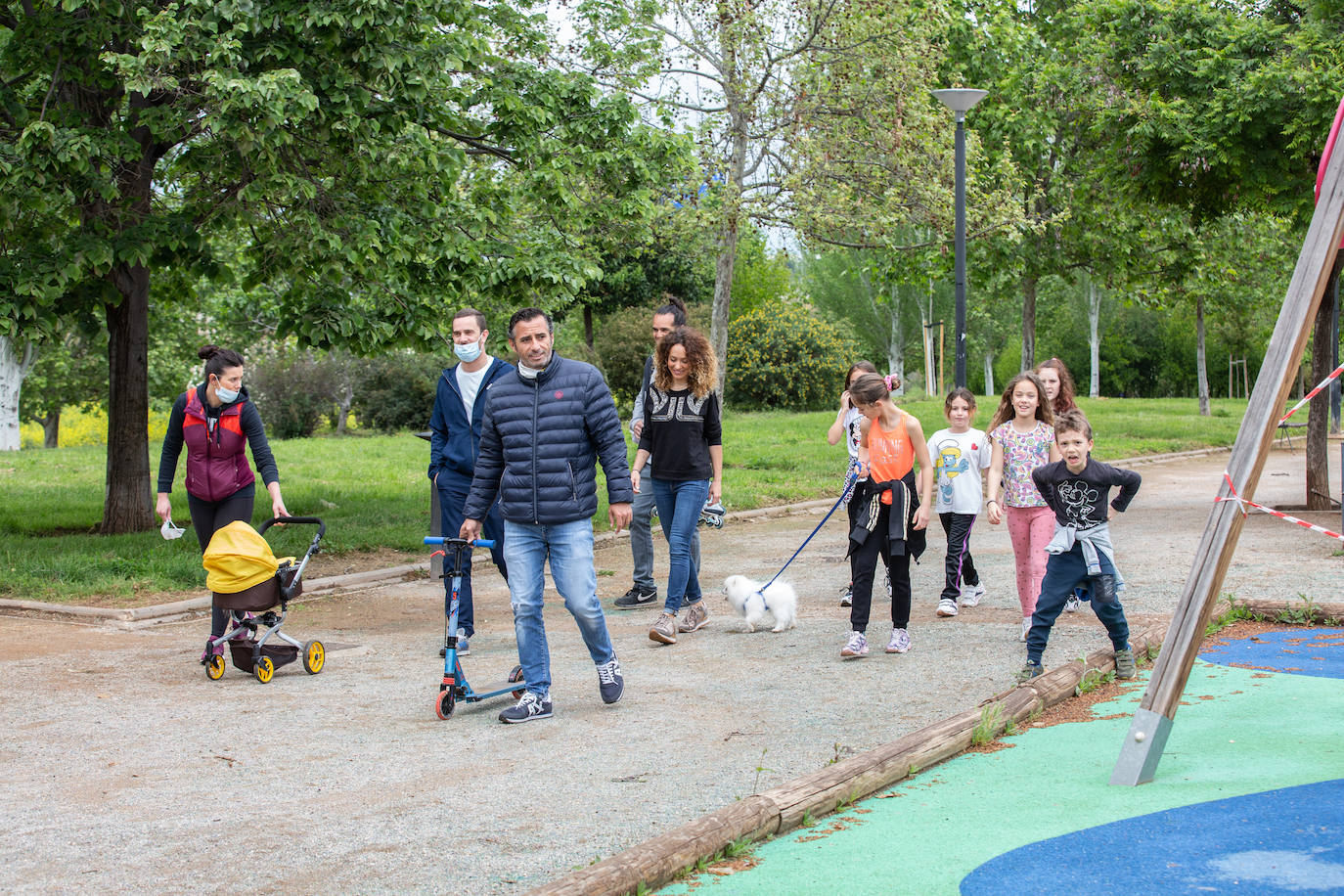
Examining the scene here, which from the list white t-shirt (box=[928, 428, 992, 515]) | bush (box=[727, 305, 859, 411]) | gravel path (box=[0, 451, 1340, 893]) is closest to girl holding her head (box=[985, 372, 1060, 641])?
gravel path (box=[0, 451, 1340, 893])

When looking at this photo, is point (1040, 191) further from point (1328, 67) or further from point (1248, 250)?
point (1328, 67)

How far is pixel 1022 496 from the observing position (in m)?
7.58

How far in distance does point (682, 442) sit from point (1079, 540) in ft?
8.80

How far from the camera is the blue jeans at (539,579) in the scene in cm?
604

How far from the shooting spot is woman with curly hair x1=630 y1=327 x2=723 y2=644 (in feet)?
26.4

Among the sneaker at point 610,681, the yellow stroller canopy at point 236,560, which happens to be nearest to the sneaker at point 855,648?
the sneaker at point 610,681

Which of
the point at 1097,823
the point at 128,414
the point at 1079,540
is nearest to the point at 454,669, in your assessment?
the point at 1097,823

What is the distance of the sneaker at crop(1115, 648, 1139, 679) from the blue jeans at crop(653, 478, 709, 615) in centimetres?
272

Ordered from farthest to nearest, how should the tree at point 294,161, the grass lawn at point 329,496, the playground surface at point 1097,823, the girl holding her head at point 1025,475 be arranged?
the grass lawn at point 329,496, the tree at point 294,161, the girl holding her head at point 1025,475, the playground surface at point 1097,823

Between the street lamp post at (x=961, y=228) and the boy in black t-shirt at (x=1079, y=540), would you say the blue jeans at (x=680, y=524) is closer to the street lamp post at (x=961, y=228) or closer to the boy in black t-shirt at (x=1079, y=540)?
the boy in black t-shirt at (x=1079, y=540)

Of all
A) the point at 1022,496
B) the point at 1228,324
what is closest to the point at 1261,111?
the point at 1022,496

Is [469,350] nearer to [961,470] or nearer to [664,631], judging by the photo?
[664,631]

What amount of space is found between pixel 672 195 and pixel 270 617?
44.6 ft

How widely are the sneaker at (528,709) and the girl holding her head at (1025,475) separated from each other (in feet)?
9.91
